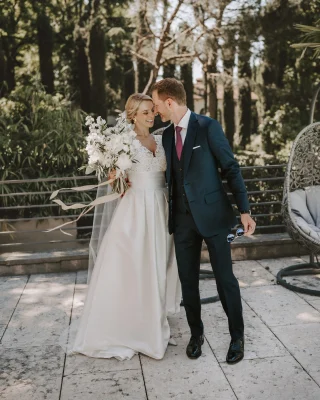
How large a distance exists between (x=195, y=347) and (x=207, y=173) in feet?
4.11

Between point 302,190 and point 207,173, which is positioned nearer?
point 207,173

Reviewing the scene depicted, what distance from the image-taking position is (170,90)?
146 inches

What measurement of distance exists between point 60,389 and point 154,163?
5.64 ft

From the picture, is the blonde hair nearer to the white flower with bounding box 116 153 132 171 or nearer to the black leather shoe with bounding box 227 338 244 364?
the white flower with bounding box 116 153 132 171

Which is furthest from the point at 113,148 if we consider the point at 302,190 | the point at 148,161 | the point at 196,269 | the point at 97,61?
the point at 97,61

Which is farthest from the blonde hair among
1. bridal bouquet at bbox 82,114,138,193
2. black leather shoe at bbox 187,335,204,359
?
black leather shoe at bbox 187,335,204,359

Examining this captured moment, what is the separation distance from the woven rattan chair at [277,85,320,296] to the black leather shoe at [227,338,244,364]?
1570 mm

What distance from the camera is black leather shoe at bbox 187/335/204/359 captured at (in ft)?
12.6

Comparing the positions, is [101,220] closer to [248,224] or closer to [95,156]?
[95,156]

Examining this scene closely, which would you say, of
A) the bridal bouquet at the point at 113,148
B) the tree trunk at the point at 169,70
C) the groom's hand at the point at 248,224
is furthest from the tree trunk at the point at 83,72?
the groom's hand at the point at 248,224

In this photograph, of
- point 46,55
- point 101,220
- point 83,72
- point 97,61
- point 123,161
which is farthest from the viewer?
point 83,72

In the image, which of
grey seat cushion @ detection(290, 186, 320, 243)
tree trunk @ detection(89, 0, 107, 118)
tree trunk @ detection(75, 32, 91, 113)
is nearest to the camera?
grey seat cushion @ detection(290, 186, 320, 243)

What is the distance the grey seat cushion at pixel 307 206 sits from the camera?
5.45m

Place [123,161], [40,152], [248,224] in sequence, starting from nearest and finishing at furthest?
[248,224] → [123,161] → [40,152]
